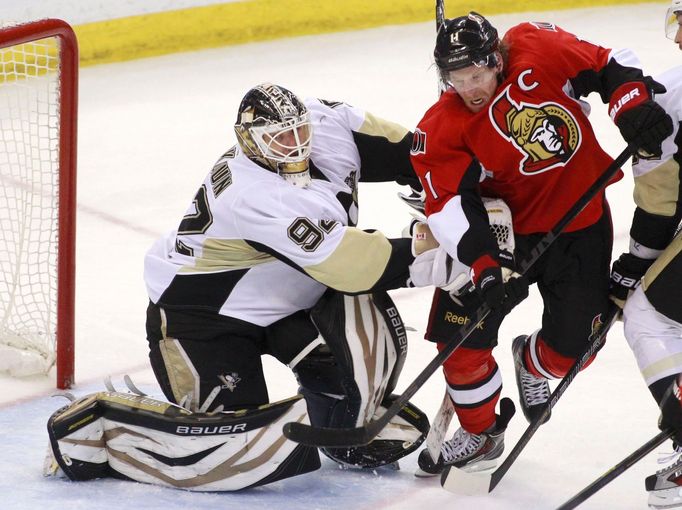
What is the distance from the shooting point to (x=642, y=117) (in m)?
2.45

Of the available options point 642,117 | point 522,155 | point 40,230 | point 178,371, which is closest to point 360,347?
point 178,371

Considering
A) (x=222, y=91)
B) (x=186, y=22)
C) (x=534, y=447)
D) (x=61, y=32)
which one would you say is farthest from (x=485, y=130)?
(x=186, y=22)

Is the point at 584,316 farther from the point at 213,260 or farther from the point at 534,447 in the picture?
the point at 213,260

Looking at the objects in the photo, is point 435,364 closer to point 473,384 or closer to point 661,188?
point 473,384

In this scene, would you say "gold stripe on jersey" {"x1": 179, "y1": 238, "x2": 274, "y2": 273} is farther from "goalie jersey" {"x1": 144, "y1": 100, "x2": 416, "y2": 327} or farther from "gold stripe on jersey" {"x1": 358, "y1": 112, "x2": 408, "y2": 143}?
"gold stripe on jersey" {"x1": 358, "y1": 112, "x2": 408, "y2": 143}

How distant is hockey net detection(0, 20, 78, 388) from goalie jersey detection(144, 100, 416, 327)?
459mm

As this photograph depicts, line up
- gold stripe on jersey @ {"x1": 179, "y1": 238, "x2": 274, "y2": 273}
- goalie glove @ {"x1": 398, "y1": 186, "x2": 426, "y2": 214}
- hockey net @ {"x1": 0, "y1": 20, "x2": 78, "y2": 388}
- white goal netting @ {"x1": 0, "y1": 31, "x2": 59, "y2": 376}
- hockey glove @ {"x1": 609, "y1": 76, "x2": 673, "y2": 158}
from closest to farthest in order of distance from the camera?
hockey glove @ {"x1": 609, "y1": 76, "x2": 673, "y2": 158}
gold stripe on jersey @ {"x1": 179, "y1": 238, "x2": 274, "y2": 273}
goalie glove @ {"x1": 398, "y1": 186, "x2": 426, "y2": 214}
hockey net @ {"x1": 0, "y1": 20, "x2": 78, "y2": 388}
white goal netting @ {"x1": 0, "y1": 31, "x2": 59, "y2": 376}

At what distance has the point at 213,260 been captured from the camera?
286cm

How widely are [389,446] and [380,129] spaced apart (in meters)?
0.79

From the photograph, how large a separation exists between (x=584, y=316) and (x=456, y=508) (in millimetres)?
524

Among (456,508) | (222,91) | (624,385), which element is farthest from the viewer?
(222,91)

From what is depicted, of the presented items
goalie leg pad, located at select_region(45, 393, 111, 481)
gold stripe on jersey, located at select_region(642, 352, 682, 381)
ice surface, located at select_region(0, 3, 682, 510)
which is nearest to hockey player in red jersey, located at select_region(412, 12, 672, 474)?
gold stripe on jersey, located at select_region(642, 352, 682, 381)

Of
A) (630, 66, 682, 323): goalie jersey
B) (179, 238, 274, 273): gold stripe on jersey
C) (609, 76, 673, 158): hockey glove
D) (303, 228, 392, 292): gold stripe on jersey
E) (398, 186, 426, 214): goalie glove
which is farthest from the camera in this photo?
(398, 186, 426, 214): goalie glove

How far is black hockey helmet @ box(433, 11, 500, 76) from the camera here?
99.7 inches
